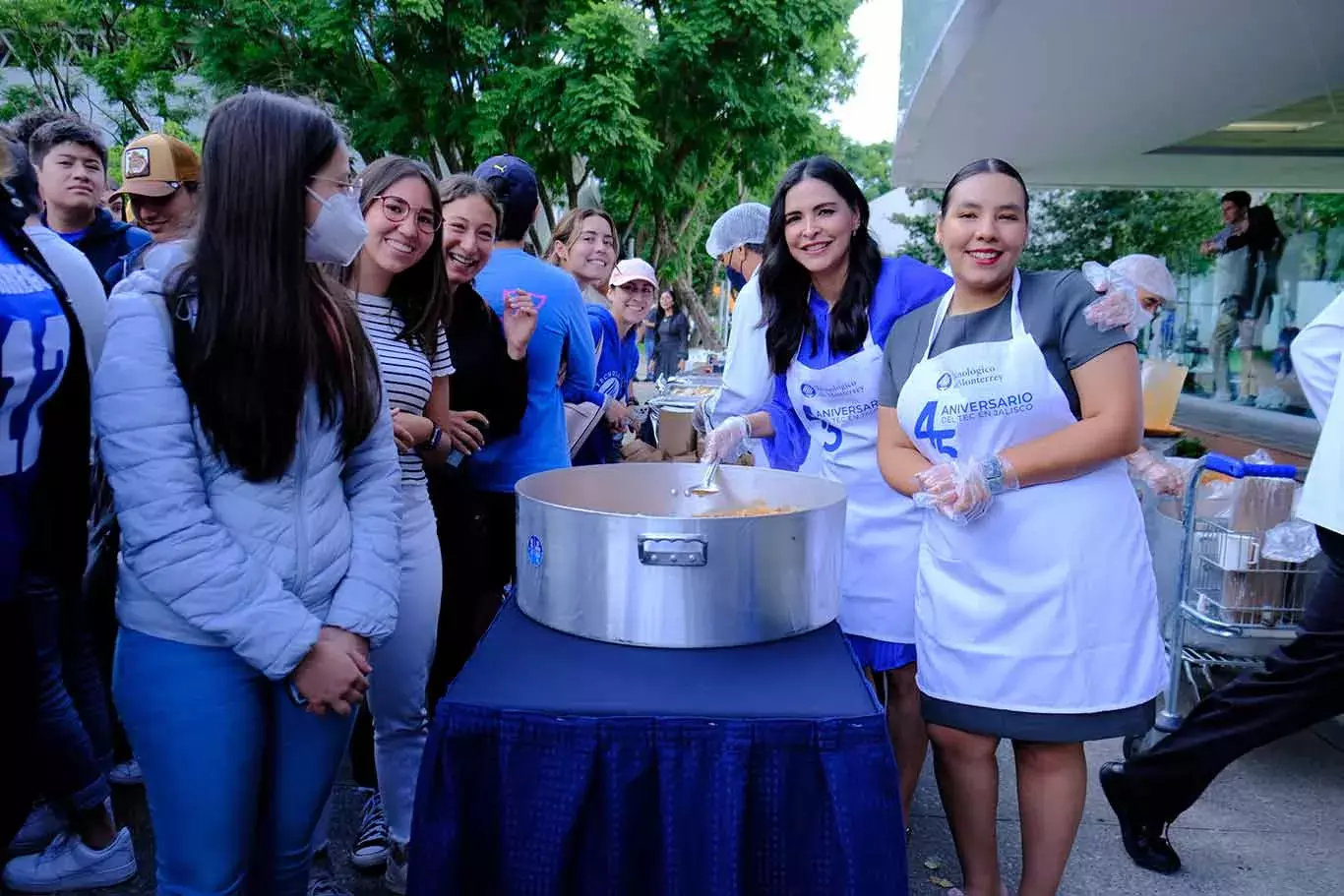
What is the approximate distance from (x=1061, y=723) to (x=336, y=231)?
1.63 metres

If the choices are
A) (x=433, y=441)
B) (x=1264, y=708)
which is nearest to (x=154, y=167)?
(x=433, y=441)

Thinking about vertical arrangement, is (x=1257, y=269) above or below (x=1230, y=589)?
above

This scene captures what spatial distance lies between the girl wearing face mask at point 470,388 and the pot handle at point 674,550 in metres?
1.17

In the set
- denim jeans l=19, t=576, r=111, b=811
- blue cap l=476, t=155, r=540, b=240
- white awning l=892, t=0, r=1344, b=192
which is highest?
white awning l=892, t=0, r=1344, b=192

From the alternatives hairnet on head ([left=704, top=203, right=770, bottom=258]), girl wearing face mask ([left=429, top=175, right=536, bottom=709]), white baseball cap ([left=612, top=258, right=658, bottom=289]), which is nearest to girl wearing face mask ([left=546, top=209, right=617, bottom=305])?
white baseball cap ([left=612, top=258, right=658, bottom=289])

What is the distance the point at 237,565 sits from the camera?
143 centimetres

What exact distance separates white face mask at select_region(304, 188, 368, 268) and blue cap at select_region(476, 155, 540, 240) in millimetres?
1320

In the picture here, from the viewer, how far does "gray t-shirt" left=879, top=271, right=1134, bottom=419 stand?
183 centimetres

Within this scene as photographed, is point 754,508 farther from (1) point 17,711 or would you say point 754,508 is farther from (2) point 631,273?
(2) point 631,273

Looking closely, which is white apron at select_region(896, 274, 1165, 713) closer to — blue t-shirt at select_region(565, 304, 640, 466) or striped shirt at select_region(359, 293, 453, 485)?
striped shirt at select_region(359, 293, 453, 485)

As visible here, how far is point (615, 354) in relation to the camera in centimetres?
431

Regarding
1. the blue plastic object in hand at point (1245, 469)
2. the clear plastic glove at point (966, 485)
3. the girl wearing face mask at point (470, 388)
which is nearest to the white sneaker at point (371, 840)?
the girl wearing face mask at point (470, 388)

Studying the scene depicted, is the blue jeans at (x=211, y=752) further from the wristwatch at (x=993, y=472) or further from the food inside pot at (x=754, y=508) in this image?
the wristwatch at (x=993, y=472)

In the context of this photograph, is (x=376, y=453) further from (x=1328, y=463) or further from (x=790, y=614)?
(x=1328, y=463)
